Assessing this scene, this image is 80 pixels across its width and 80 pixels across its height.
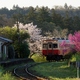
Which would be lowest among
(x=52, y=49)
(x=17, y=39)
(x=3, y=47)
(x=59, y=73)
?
(x=59, y=73)

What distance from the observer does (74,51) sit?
2961cm

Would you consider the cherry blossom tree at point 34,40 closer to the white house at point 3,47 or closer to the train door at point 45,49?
the train door at point 45,49

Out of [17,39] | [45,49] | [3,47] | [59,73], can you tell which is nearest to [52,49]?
[45,49]

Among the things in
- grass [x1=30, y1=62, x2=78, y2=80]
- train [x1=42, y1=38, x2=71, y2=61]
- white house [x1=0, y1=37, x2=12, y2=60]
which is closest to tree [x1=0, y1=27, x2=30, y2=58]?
train [x1=42, y1=38, x2=71, y2=61]

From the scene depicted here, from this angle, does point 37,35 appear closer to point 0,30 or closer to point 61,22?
point 0,30

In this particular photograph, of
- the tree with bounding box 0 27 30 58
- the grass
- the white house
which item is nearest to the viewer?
the grass

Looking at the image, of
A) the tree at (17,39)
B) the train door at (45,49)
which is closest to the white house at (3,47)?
the tree at (17,39)

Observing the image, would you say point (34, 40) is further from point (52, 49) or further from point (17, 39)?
point (52, 49)

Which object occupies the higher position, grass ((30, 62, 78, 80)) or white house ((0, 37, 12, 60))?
white house ((0, 37, 12, 60))

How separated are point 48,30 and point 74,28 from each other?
31.6 ft

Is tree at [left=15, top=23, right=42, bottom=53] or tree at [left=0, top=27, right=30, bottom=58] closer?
tree at [left=0, top=27, right=30, bottom=58]

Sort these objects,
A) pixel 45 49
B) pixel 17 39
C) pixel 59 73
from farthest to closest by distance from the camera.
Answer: pixel 17 39 < pixel 45 49 < pixel 59 73

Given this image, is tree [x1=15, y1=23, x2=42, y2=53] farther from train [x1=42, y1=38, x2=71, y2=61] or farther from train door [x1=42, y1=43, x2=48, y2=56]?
train [x1=42, y1=38, x2=71, y2=61]

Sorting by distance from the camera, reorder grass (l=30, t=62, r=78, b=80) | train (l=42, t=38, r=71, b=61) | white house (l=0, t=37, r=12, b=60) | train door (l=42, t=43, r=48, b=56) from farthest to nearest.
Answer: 1. train door (l=42, t=43, r=48, b=56)
2. train (l=42, t=38, r=71, b=61)
3. white house (l=0, t=37, r=12, b=60)
4. grass (l=30, t=62, r=78, b=80)
